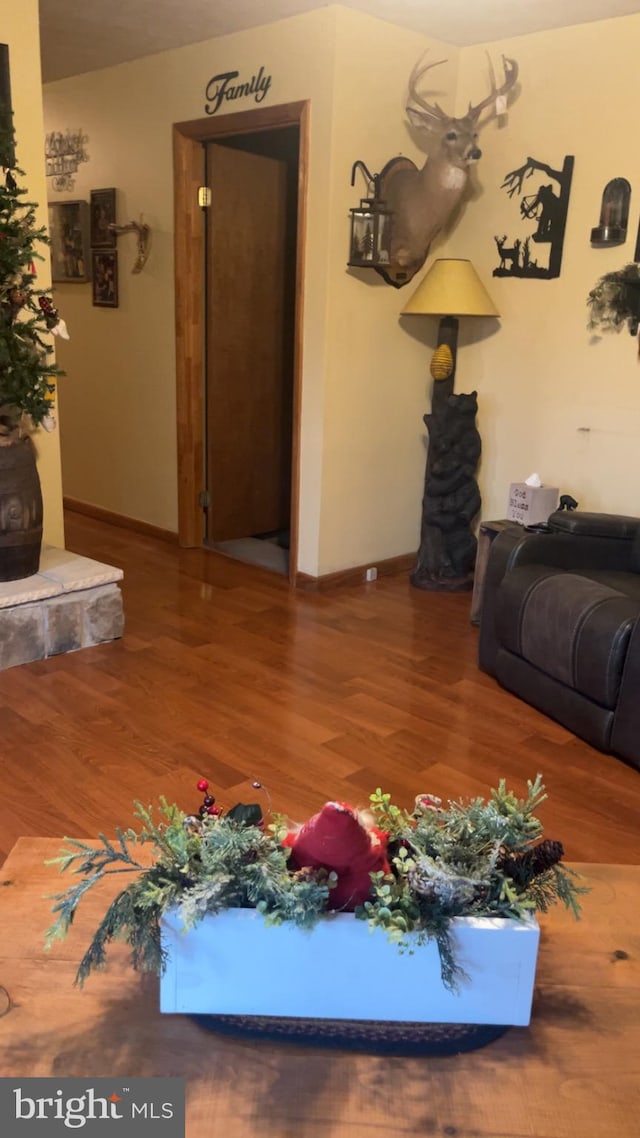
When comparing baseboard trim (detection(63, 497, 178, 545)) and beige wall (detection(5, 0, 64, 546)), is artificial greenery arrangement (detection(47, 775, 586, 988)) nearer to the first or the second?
beige wall (detection(5, 0, 64, 546))

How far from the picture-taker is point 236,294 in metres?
4.68

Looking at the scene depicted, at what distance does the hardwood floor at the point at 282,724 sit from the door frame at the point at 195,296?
2.58 ft

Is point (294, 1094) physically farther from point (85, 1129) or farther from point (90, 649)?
point (90, 649)

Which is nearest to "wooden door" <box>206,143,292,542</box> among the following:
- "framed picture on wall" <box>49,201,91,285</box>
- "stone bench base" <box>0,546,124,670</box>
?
"framed picture on wall" <box>49,201,91,285</box>

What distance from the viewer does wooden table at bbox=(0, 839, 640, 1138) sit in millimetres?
881

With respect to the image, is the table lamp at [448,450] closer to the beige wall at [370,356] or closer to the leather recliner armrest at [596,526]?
the beige wall at [370,356]

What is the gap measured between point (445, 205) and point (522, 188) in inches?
13.5

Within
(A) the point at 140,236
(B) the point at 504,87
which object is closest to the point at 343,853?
(B) the point at 504,87

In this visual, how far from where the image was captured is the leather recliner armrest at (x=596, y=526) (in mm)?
3178

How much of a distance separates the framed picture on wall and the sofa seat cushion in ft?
→ 10.7

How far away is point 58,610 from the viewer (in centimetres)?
324

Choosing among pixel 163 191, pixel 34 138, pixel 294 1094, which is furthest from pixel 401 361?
pixel 294 1094

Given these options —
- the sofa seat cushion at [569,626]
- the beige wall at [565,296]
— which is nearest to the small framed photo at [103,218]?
the beige wall at [565,296]
